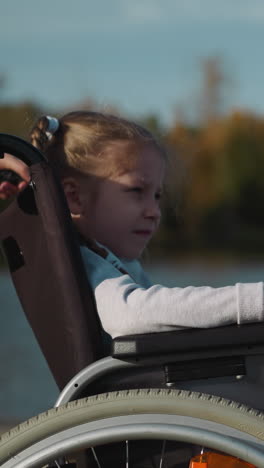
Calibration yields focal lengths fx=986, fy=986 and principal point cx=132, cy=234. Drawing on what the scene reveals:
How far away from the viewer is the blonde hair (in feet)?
7.52

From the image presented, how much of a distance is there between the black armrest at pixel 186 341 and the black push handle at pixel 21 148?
0.44 meters

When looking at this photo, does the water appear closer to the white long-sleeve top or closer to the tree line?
the white long-sleeve top

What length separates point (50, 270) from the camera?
197 centimetres

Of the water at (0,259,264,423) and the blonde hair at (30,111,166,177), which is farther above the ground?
the blonde hair at (30,111,166,177)

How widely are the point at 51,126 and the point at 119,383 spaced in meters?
0.72

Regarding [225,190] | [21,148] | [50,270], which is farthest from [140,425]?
[225,190]

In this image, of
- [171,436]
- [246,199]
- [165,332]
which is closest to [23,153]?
[165,332]

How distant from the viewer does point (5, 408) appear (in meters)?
6.02

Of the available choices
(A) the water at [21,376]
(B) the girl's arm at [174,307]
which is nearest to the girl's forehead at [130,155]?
(B) the girl's arm at [174,307]

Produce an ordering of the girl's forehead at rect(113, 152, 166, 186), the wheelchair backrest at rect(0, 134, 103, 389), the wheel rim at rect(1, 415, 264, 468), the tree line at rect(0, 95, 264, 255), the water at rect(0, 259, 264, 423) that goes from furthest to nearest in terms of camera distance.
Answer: the tree line at rect(0, 95, 264, 255) → the water at rect(0, 259, 264, 423) → the girl's forehead at rect(113, 152, 166, 186) → the wheelchair backrest at rect(0, 134, 103, 389) → the wheel rim at rect(1, 415, 264, 468)

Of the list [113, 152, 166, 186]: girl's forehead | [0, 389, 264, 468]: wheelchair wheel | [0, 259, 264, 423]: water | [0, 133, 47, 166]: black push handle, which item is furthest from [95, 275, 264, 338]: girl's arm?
[0, 259, 264, 423]: water

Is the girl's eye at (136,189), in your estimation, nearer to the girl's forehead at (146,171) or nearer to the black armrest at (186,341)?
the girl's forehead at (146,171)

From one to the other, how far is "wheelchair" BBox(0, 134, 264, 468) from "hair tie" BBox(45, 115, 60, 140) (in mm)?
313

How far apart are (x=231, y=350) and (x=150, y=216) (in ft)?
1.89
